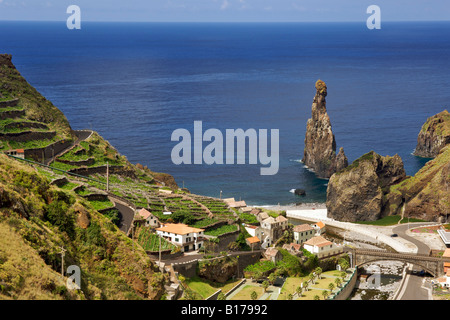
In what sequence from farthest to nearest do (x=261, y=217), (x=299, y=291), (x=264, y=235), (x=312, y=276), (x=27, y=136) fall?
(x=27, y=136)
(x=261, y=217)
(x=264, y=235)
(x=312, y=276)
(x=299, y=291)

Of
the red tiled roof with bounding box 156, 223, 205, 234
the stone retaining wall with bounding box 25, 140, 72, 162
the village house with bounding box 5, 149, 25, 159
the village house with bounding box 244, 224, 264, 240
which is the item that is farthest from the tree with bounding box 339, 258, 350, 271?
the village house with bounding box 5, 149, 25, 159

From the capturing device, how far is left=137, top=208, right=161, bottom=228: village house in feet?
262

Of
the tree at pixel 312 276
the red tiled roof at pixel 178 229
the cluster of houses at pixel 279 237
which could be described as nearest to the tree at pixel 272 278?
the cluster of houses at pixel 279 237

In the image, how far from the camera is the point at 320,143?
152 metres

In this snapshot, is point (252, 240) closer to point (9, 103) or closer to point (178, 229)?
point (178, 229)

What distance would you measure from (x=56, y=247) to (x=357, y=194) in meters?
86.3

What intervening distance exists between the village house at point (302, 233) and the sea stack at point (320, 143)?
4975 cm

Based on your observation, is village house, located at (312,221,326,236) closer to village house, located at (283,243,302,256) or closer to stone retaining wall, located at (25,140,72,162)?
village house, located at (283,243,302,256)

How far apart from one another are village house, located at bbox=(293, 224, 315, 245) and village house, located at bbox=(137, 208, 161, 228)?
80.7ft

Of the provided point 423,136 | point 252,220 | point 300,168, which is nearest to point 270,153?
point 300,168

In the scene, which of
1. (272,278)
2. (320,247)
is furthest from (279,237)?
(272,278)

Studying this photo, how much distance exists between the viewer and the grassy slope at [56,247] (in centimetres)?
3719
